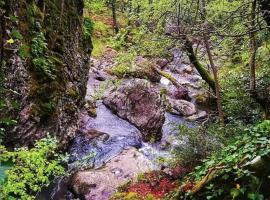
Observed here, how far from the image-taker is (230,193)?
4684 millimetres

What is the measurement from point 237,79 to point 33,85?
805cm

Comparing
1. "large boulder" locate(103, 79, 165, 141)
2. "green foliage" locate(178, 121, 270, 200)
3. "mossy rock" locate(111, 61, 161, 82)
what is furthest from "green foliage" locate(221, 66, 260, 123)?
"green foliage" locate(178, 121, 270, 200)

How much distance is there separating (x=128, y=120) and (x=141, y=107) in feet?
2.39

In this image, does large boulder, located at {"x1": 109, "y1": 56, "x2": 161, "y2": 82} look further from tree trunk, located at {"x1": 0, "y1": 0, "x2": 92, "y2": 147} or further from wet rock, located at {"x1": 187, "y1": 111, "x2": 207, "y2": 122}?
tree trunk, located at {"x1": 0, "y1": 0, "x2": 92, "y2": 147}

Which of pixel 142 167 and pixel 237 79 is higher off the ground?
pixel 237 79

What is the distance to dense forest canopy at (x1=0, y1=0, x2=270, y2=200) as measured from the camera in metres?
5.35

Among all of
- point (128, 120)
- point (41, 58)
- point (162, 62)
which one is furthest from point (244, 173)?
point (162, 62)

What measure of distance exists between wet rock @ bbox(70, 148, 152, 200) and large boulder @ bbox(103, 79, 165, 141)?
2509 millimetres

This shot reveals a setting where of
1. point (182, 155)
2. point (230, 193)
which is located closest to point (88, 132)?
point (182, 155)

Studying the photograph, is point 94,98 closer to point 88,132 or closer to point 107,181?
point 88,132

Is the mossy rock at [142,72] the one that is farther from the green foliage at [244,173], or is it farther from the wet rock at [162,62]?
the green foliage at [244,173]

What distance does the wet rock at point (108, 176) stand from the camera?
9.25 meters

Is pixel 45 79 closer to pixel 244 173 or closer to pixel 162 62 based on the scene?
pixel 244 173

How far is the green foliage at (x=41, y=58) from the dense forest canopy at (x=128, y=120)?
0.03m
